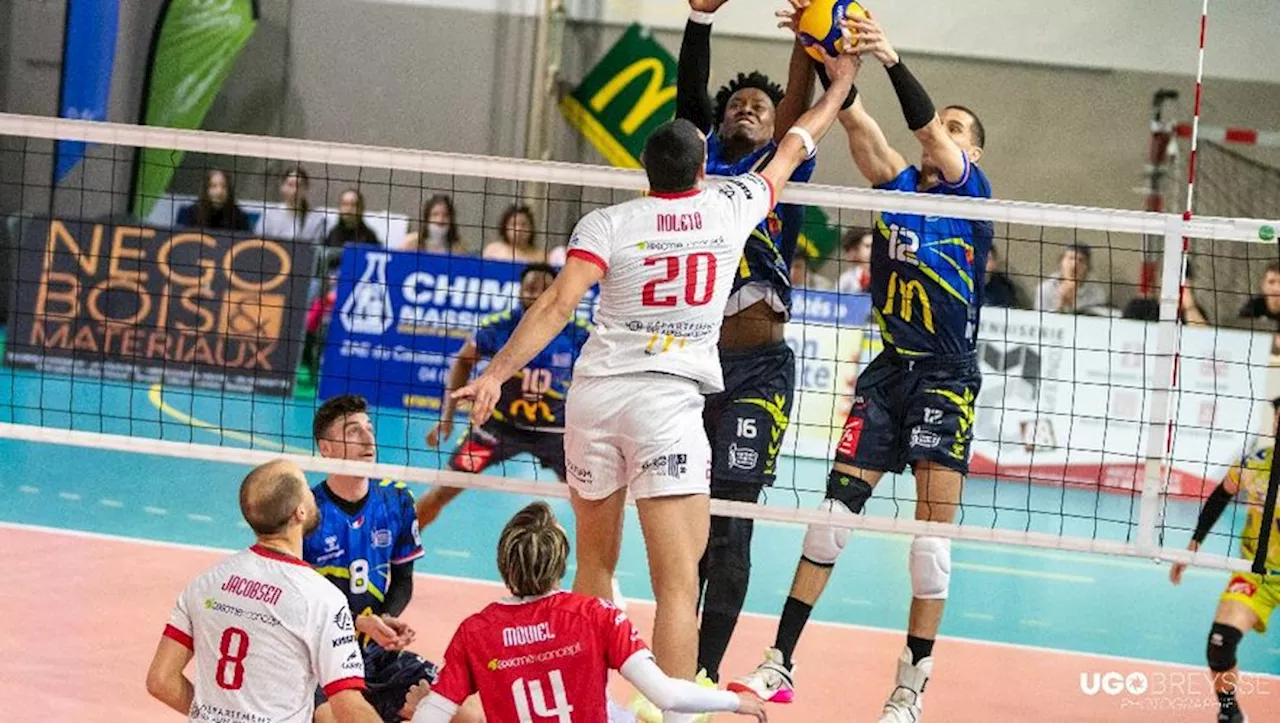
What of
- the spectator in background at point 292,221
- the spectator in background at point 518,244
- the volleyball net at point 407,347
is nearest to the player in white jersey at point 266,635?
the volleyball net at point 407,347

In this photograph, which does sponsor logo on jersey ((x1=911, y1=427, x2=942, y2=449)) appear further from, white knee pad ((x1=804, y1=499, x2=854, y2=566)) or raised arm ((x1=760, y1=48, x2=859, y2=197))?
raised arm ((x1=760, y1=48, x2=859, y2=197))

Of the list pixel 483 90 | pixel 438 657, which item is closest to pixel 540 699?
pixel 438 657

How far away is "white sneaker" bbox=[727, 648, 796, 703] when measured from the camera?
6.63 metres

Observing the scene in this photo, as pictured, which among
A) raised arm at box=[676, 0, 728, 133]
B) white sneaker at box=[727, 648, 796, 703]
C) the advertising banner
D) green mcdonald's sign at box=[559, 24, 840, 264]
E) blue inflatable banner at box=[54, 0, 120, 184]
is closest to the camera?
raised arm at box=[676, 0, 728, 133]

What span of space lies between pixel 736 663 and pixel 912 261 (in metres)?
2.55

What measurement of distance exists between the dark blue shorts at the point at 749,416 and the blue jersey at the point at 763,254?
209 mm

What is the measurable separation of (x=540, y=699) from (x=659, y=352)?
141 centimetres

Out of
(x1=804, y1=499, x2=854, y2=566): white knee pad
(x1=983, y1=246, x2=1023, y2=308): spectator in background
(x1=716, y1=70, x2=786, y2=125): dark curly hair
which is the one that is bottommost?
(x1=804, y1=499, x2=854, y2=566): white knee pad

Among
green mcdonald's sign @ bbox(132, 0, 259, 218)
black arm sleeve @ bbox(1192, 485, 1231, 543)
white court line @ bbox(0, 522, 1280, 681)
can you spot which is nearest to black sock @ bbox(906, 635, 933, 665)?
black arm sleeve @ bbox(1192, 485, 1231, 543)

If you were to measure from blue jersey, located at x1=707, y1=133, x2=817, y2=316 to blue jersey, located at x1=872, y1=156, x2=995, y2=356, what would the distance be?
367 millimetres

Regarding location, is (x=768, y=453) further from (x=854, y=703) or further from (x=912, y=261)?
(x=854, y=703)

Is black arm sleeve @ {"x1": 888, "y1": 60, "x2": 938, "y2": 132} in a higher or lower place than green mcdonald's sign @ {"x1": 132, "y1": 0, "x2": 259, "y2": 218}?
lower

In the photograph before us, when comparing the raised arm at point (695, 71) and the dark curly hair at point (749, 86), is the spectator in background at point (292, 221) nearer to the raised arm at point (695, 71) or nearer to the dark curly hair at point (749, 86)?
the dark curly hair at point (749, 86)

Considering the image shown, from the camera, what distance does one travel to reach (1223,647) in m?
7.15
